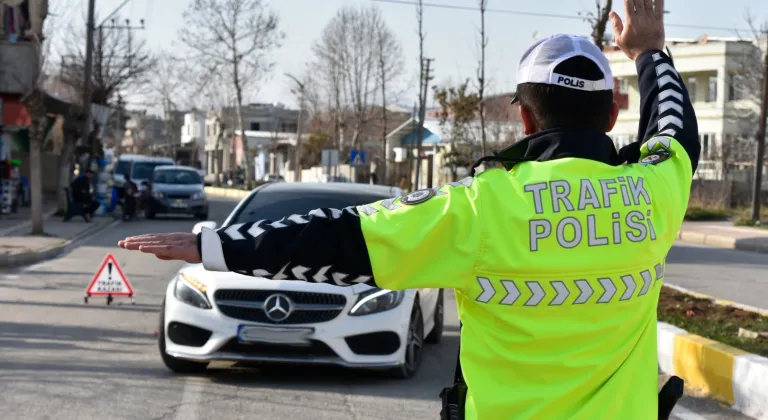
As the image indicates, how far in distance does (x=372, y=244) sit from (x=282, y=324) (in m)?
5.63

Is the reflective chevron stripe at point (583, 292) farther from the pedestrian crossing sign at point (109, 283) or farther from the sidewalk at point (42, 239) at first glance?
the sidewalk at point (42, 239)

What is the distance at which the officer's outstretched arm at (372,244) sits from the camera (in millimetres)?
2141

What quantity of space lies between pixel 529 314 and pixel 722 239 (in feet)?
81.7

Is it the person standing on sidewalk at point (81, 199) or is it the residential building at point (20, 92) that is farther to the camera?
the person standing on sidewalk at point (81, 199)

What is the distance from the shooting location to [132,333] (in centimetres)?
1015

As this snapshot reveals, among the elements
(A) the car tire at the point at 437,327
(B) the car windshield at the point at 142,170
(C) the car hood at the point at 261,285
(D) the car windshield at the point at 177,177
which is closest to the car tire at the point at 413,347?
(C) the car hood at the point at 261,285

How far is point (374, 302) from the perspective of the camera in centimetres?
791

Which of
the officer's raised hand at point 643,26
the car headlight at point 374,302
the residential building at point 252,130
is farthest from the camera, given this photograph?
the residential building at point 252,130

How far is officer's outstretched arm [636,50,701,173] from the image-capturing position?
2627 mm

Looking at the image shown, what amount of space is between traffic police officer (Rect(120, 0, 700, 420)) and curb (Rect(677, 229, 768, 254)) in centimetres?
2278

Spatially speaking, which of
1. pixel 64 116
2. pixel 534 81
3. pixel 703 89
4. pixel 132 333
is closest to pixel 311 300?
pixel 132 333

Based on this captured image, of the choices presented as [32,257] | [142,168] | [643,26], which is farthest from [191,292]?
[142,168]

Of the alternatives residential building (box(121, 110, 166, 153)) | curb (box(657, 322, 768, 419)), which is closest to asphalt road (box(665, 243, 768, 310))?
curb (box(657, 322, 768, 419))

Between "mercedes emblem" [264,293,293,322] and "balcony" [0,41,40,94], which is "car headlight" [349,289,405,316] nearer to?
"mercedes emblem" [264,293,293,322]
